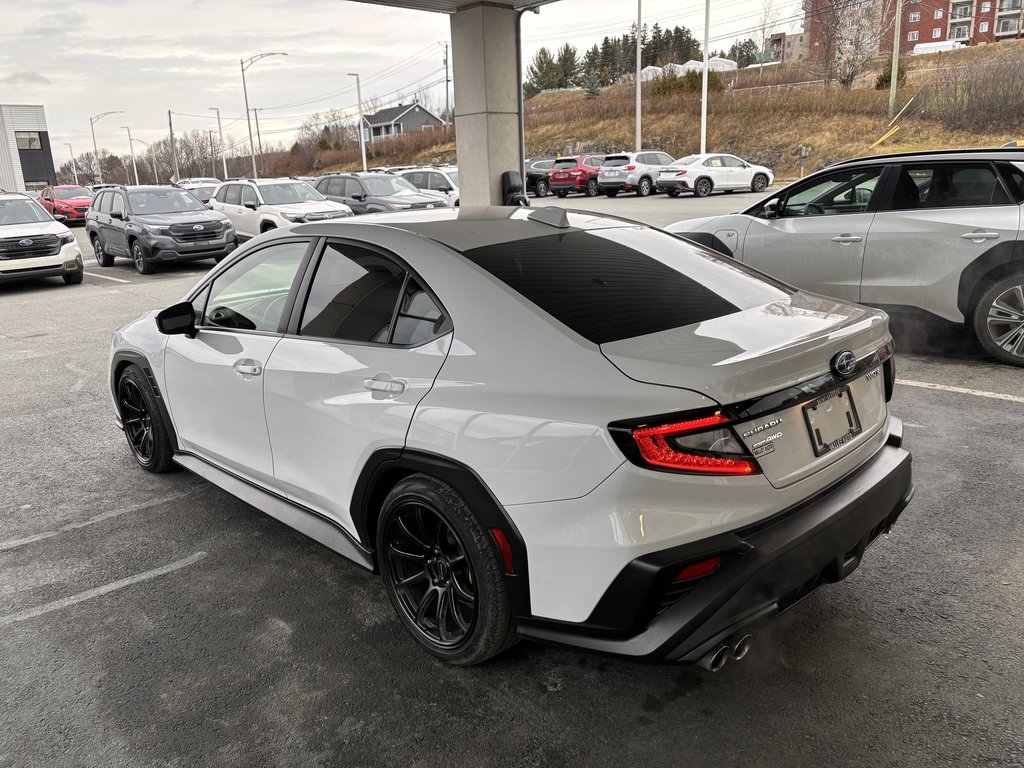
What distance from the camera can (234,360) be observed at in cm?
363

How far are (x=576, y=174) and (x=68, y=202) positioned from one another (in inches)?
881

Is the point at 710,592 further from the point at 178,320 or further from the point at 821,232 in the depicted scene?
the point at 821,232

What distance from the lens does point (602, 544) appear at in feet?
7.22

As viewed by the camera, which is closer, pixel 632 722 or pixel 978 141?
pixel 632 722

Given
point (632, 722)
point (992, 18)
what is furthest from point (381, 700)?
point (992, 18)

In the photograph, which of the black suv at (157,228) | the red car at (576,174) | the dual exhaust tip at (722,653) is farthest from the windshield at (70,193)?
the dual exhaust tip at (722,653)

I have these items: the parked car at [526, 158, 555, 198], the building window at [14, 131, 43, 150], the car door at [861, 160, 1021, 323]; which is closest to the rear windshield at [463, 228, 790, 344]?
the car door at [861, 160, 1021, 323]

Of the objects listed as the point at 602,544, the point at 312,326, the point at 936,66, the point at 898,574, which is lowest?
the point at 898,574

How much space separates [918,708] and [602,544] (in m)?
1.26

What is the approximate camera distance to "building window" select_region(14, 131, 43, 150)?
66.2 metres

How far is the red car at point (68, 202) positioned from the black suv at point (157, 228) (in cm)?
1951

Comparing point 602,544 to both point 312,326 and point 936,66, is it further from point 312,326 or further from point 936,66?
point 936,66

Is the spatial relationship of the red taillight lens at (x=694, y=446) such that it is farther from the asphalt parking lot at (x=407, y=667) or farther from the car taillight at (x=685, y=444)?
the asphalt parking lot at (x=407, y=667)

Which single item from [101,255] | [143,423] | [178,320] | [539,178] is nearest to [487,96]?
[143,423]
